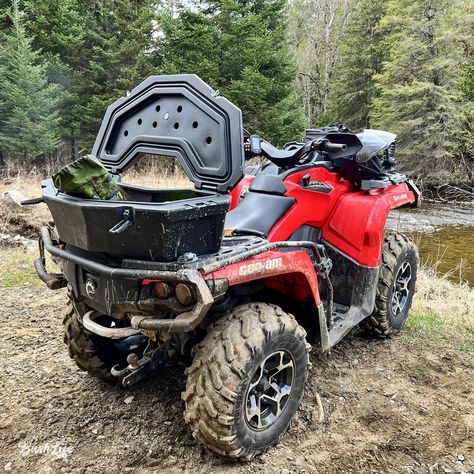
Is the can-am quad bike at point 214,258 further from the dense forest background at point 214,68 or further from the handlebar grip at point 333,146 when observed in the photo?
the dense forest background at point 214,68

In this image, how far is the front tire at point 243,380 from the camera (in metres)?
2.12

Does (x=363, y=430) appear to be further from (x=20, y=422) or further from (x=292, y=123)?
(x=292, y=123)

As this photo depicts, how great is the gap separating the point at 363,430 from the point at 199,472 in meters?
1.01

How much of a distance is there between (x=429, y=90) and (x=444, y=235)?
10.2m

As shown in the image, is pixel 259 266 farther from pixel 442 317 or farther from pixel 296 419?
pixel 442 317

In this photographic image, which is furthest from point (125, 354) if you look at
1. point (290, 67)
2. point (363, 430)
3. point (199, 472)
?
point (290, 67)

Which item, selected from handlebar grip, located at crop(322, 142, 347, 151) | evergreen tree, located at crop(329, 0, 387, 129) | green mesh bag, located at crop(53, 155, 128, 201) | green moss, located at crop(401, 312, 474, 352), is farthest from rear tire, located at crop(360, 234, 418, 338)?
evergreen tree, located at crop(329, 0, 387, 129)

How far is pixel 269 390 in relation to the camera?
8.19 ft

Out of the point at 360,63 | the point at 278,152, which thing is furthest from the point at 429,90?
the point at 278,152

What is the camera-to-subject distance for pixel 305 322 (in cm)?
322

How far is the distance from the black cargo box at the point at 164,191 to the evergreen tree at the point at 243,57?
1464 centimetres

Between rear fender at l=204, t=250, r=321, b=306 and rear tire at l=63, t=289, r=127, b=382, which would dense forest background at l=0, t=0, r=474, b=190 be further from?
rear fender at l=204, t=250, r=321, b=306

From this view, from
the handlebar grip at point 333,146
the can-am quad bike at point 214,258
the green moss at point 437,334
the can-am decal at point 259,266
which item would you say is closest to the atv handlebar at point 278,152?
the can-am quad bike at point 214,258

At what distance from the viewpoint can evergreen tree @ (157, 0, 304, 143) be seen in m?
16.9
